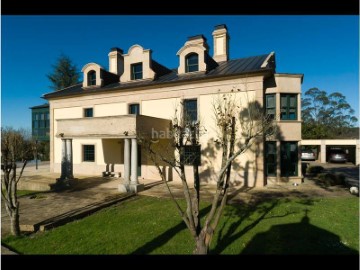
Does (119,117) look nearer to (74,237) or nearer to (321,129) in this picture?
(74,237)

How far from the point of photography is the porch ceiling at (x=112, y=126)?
47.3 ft

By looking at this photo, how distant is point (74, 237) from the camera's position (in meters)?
7.61

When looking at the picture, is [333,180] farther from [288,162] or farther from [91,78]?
[91,78]

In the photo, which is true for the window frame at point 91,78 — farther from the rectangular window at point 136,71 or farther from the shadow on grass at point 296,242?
the shadow on grass at point 296,242

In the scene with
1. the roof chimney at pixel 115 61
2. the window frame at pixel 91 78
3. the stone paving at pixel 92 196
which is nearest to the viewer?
the stone paving at pixel 92 196

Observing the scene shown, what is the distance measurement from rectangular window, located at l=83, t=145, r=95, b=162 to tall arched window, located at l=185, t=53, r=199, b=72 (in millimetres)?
10849

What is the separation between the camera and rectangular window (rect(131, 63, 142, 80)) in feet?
65.5

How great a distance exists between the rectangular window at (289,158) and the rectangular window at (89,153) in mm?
15585

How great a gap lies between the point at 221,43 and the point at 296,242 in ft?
59.8

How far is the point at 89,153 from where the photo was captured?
2080cm

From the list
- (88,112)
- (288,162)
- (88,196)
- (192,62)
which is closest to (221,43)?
(192,62)

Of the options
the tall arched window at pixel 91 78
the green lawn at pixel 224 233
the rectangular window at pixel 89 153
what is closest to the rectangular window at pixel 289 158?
the green lawn at pixel 224 233

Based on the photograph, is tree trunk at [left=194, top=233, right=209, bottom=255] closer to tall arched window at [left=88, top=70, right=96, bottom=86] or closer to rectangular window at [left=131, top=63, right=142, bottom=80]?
rectangular window at [left=131, top=63, right=142, bottom=80]
